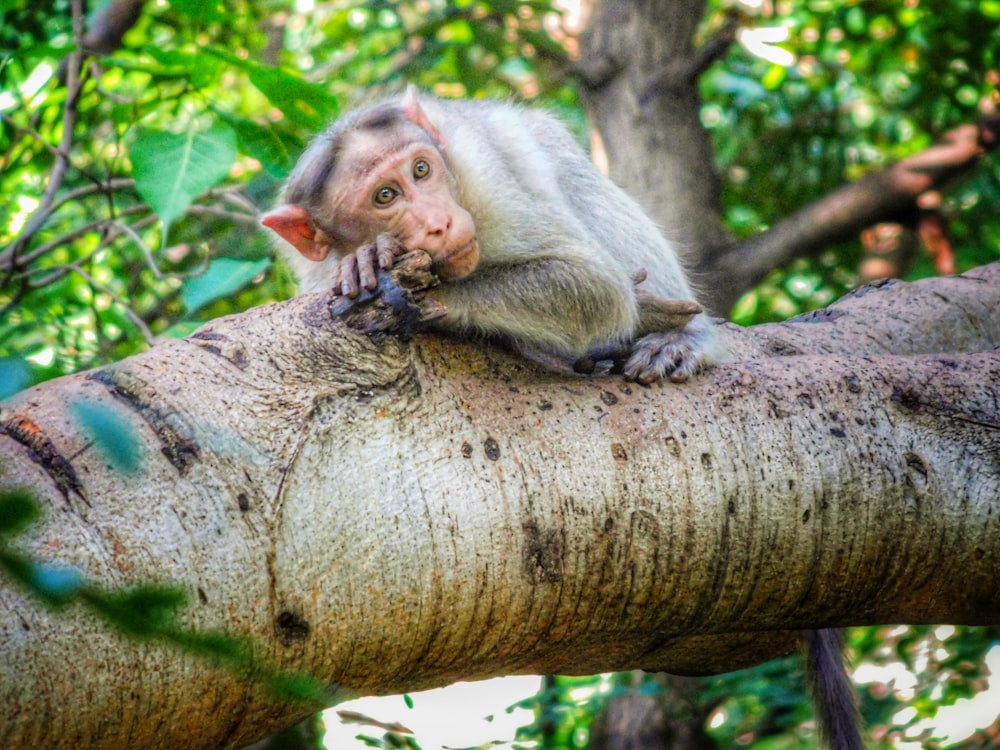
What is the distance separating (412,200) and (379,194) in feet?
0.48

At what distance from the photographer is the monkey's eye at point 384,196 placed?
127 inches

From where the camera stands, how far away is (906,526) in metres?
2.68

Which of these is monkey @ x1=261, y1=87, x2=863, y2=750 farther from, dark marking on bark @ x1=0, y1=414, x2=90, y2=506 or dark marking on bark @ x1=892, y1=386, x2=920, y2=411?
dark marking on bark @ x1=0, y1=414, x2=90, y2=506

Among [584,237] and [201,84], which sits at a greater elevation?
[201,84]

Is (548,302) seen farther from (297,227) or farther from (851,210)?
(851,210)

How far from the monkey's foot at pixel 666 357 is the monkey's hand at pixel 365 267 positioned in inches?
29.9

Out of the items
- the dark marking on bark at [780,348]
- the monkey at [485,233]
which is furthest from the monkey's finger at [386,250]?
the dark marking on bark at [780,348]

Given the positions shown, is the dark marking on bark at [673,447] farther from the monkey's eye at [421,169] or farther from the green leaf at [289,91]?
the green leaf at [289,91]

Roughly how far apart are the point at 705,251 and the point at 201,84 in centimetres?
369

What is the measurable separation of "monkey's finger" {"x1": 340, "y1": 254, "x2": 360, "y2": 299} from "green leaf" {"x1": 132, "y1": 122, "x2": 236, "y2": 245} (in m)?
0.56

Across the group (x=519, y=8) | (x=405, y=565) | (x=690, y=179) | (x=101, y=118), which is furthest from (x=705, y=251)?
(x=405, y=565)

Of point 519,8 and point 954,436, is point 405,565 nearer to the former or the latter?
point 954,436

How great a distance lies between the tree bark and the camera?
197 cm

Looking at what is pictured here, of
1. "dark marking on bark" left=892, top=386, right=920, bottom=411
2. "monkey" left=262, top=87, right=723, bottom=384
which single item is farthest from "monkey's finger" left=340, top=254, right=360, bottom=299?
"dark marking on bark" left=892, top=386, right=920, bottom=411
